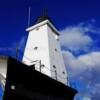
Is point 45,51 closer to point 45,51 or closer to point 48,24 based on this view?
point 45,51

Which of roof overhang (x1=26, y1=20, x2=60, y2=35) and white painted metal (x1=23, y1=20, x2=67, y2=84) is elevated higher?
roof overhang (x1=26, y1=20, x2=60, y2=35)

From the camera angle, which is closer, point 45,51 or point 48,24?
point 45,51

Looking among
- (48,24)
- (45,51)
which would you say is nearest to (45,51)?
(45,51)

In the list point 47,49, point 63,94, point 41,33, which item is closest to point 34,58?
point 47,49

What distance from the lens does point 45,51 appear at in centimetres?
3309

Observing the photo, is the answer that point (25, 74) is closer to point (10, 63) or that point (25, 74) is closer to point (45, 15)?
point (10, 63)

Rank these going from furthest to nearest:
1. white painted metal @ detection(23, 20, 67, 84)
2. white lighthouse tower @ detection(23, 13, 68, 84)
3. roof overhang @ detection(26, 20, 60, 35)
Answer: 1. roof overhang @ detection(26, 20, 60, 35)
2. white painted metal @ detection(23, 20, 67, 84)
3. white lighthouse tower @ detection(23, 13, 68, 84)

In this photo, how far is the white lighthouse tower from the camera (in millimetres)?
31509

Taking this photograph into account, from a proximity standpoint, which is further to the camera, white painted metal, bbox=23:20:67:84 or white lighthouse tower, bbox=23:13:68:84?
white painted metal, bbox=23:20:67:84

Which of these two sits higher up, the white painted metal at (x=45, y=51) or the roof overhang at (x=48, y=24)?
the roof overhang at (x=48, y=24)

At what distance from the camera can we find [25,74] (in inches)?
725

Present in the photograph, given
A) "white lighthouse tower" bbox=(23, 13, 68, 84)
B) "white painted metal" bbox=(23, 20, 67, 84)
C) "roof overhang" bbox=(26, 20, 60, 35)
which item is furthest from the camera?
"roof overhang" bbox=(26, 20, 60, 35)

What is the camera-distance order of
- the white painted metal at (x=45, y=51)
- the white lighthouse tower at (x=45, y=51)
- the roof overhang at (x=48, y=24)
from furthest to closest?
the roof overhang at (x=48, y=24)
the white painted metal at (x=45, y=51)
the white lighthouse tower at (x=45, y=51)

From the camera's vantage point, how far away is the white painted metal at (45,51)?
104ft
